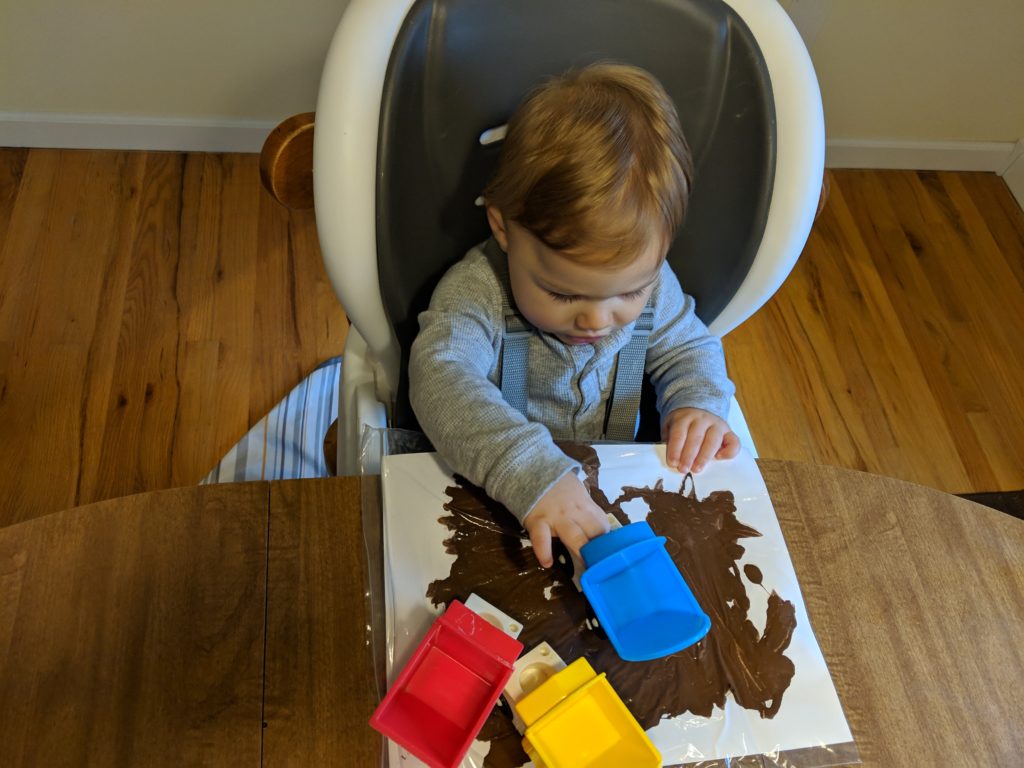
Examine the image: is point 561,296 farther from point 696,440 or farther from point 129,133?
point 129,133

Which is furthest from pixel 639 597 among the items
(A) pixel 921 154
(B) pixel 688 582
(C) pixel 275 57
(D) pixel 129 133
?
(A) pixel 921 154

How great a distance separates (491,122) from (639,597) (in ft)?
1.21

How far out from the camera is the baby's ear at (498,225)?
63 cm

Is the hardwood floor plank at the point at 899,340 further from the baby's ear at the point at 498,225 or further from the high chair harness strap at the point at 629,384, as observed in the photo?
the baby's ear at the point at 498,225

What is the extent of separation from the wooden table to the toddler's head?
0.68 feet

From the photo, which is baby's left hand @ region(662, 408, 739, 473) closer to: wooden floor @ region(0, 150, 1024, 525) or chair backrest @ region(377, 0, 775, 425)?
chair backrest @ region(377, 0, 775, 425)

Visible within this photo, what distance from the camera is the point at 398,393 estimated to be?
0.77 metres

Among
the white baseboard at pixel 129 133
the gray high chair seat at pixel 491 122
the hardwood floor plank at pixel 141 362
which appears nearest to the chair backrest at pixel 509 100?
the gray high chair seat at pixel 491 122

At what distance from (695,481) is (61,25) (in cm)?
140

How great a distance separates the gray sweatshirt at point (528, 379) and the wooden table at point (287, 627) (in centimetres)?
9

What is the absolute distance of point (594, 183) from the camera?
56 centimetres

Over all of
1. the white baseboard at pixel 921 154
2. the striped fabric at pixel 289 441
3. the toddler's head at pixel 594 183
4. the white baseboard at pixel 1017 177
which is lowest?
the white baseboard at pixel 1017 177

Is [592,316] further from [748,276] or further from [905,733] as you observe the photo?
[905,733]

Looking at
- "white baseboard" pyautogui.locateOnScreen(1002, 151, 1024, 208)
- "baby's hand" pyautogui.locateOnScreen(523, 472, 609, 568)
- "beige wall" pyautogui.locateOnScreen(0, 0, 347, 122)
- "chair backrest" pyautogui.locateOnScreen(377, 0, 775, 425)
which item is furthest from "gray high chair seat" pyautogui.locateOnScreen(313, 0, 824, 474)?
"white baseboard" pyautogui.locateOnScreen(1002, 151, 1024, 208)
